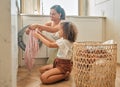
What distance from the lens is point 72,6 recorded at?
3.76 m

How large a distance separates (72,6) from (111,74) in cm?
264

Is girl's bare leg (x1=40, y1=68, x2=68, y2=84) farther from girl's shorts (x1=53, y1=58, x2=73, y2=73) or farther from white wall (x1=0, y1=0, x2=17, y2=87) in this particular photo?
white wall (x1=0, y1=0, x2=17, y2=87)

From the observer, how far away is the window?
365 cm

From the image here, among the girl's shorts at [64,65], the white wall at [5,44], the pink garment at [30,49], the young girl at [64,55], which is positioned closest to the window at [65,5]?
the pink garment at [30,49]

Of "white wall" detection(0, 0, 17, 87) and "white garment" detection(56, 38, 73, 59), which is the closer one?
"white wall" detection(0, 0, 17, 87)

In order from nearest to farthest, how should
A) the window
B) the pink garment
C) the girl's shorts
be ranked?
the girl's shorts
the pink garment
the window

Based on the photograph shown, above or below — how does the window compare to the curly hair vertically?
above

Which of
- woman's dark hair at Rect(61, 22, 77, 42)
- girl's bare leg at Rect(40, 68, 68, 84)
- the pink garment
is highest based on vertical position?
woman's dark hair at Rect(61, 22, 77, 42)

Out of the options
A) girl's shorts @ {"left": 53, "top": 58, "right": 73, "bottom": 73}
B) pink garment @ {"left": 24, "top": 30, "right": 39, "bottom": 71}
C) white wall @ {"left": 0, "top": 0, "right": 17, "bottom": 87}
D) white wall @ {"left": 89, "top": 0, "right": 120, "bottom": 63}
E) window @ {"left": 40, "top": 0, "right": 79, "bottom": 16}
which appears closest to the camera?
white wall @ {"left": 0, "top": 0, "right": 17, "bottom": 87}

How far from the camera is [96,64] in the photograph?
1.28m

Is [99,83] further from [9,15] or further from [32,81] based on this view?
[9,15]

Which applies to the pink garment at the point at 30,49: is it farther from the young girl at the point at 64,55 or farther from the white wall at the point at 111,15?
the white wall at the point at 111,15

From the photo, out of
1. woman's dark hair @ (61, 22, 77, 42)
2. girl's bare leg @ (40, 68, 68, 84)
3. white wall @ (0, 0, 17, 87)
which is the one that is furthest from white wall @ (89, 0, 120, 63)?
white wall @ (0, 0, 17, 87)

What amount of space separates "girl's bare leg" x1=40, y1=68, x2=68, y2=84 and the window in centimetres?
221
